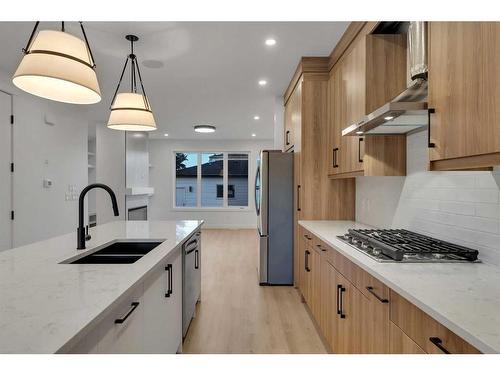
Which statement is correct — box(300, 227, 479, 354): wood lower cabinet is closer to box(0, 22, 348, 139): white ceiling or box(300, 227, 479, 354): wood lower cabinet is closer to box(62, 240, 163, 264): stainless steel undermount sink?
box(62, 240, 163, 264): stainless steel undermount sink

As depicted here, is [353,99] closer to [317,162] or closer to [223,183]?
[317,162]

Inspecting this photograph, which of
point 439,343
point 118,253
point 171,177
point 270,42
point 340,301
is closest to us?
point 439,343

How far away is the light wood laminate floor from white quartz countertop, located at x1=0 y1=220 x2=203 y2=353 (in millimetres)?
1092

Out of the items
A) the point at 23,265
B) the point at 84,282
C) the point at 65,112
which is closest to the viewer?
the point at 84,282

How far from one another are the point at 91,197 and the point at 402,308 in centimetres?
736

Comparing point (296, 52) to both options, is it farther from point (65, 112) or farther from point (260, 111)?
point (65, 112)

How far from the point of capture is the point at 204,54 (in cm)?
319

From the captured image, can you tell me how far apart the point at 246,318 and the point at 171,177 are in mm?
6959

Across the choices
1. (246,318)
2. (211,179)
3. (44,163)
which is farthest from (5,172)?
(211,179)

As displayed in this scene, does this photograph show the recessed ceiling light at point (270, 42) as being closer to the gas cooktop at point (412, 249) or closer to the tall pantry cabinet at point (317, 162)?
the tall pantry cabinet at point (317, 162)

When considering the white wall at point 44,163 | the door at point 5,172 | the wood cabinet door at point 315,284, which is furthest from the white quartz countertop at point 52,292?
the white wall at point 44,163

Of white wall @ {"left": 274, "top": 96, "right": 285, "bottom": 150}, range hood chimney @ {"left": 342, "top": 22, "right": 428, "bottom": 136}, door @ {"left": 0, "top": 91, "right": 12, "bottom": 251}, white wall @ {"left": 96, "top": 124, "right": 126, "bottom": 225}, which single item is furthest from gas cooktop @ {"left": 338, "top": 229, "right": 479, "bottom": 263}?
white wall @ {"left": 96, "top": 124, "right": 126, "bottom": 225}
